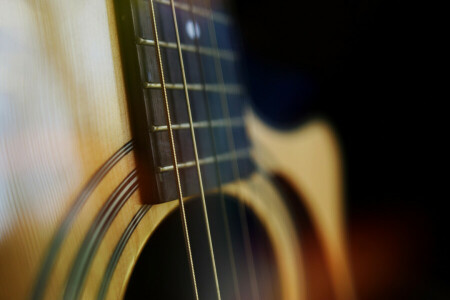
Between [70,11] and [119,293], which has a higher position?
[70,11]

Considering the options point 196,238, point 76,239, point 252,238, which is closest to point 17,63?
point 76,239

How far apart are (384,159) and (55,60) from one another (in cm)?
56

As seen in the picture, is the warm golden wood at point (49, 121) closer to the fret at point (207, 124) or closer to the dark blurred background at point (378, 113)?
the fret at point (207, 124)

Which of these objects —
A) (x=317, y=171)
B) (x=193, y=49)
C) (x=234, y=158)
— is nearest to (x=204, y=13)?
(x=193, y=49)

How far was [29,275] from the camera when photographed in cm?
29

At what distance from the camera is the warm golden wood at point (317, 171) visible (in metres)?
0.63

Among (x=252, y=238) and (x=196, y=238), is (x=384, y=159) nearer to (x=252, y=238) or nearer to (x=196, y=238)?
(x=252, y=238)

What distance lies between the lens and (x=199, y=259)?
45 cm

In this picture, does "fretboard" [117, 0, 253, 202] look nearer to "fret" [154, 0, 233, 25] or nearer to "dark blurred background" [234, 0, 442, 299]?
Answer: "fret" [154, 0, 233, 25]

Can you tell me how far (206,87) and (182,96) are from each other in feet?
0.22

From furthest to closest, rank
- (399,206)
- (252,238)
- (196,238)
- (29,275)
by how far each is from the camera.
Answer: (399,206)
(252,238)
(196,238)
(29,275)

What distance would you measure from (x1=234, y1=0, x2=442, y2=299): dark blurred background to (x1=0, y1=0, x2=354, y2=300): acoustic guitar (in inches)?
6.0

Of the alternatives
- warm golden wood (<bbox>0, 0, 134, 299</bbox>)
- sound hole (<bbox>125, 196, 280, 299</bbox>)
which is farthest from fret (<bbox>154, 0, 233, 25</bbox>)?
sound hole (<bbox>125, 196, 280, 299</bbox>)

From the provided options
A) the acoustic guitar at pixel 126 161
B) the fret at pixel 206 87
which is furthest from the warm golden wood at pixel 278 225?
the fret at pixel 206 87
